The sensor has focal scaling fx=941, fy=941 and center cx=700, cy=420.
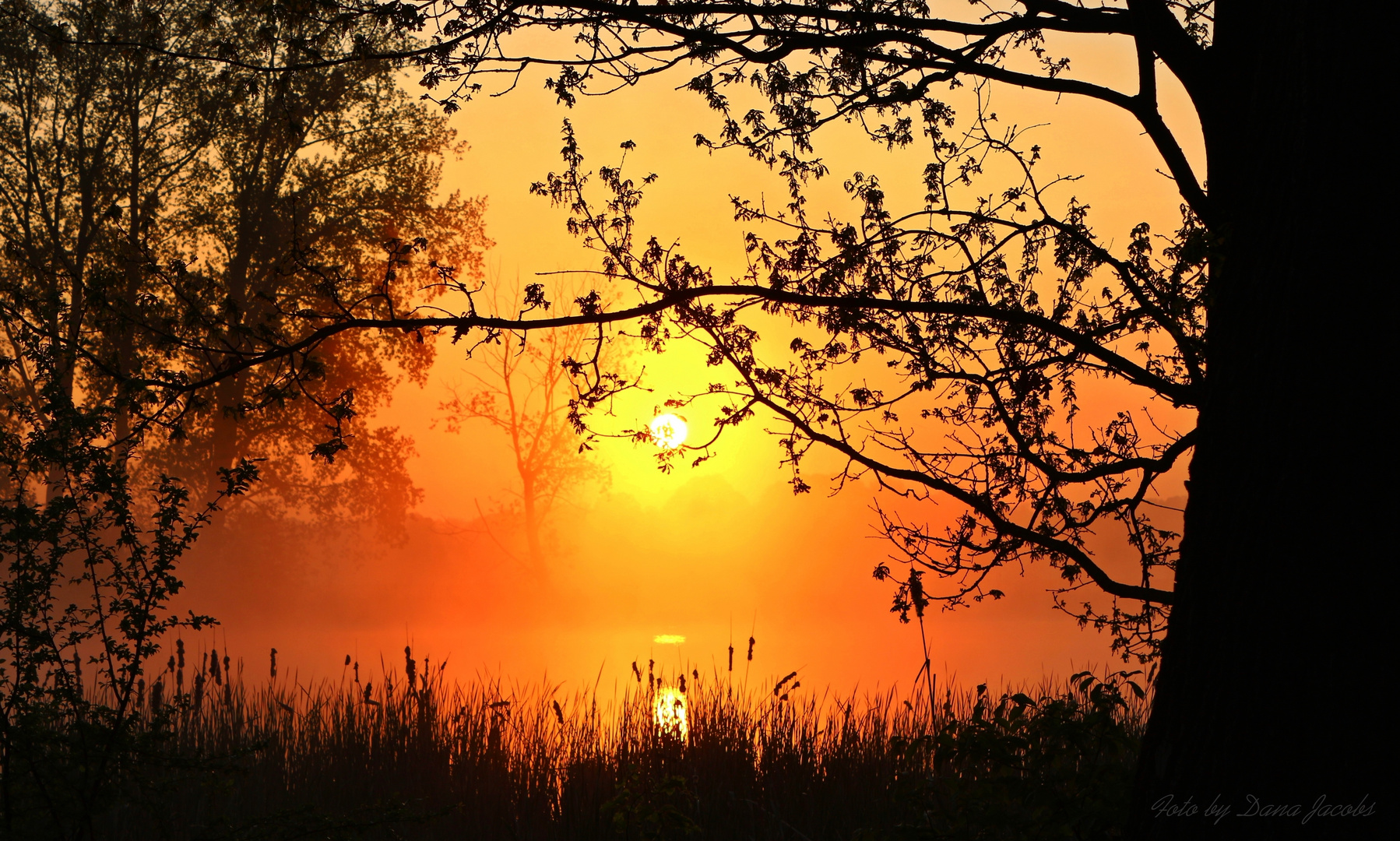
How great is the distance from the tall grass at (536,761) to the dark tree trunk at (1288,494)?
1892mm

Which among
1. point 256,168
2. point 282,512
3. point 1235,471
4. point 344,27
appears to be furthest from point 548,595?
point 1235,471

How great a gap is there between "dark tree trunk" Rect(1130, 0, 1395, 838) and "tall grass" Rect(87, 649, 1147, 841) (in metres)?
1.89

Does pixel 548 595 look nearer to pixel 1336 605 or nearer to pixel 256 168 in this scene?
pixel 256 168

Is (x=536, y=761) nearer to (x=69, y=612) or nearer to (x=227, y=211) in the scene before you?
(x=69, y=612)

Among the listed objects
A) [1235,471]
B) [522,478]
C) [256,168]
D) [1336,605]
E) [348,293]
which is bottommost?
[1336,605]

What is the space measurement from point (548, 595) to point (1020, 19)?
32.3 m

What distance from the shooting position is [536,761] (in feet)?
23.1

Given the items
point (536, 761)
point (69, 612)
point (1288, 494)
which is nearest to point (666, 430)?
point (536, 761)

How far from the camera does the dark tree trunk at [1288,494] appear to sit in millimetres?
2646

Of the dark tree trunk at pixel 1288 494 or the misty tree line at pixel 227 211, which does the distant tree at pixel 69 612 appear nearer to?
the dark tree trunk at pixel 1288 494

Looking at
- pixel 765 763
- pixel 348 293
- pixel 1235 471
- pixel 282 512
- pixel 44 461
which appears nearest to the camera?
pixel 1235 471

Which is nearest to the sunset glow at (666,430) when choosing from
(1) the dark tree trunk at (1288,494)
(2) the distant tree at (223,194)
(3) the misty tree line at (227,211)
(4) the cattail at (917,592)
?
(4) the cattail at (917,592)

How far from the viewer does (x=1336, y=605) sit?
2.66m

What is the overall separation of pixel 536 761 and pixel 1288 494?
5.68 metres
